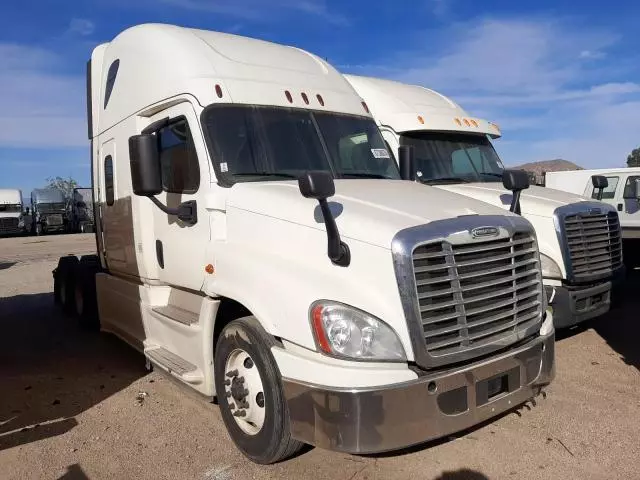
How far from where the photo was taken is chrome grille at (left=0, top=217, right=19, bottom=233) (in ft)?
113

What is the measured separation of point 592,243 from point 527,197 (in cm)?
85

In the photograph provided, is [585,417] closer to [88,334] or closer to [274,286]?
[274,286]

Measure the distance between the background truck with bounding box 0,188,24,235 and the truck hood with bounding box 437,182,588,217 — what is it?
34.3 meters

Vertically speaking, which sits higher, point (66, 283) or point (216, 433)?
point (66, 283)

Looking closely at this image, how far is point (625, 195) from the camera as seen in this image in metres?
11.1

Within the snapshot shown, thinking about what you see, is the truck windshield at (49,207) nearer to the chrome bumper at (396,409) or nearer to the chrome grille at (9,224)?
the chrome grille at (9,224)

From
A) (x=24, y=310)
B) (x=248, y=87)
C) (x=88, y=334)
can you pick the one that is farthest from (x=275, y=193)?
(x=24, y=310)

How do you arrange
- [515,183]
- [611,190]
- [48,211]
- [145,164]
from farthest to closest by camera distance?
[48,211] < [611,190] < [515,183] < [145,164]

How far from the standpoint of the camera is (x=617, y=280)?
6.51 meters

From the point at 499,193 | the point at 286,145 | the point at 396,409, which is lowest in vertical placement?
the point at 396,409

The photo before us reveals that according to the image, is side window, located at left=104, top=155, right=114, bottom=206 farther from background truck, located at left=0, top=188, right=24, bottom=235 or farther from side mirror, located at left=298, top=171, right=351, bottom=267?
background truck, located at left=0, top=188, right=24, bottom=235

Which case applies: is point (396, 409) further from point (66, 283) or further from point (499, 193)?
point (66, 283)

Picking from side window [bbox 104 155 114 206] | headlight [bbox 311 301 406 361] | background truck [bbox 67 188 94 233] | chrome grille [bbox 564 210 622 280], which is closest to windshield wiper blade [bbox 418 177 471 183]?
chrome grille [bbox 564 210 622 280]

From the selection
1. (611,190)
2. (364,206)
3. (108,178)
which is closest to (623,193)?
(611,190)
